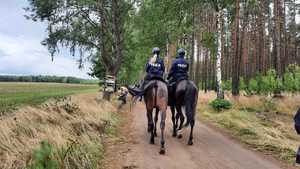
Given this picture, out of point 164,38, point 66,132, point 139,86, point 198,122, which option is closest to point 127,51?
point 164,38

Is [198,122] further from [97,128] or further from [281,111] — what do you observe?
[281,111]

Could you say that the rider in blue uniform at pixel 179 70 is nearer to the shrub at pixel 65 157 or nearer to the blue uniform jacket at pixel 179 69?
the blue uniform jacket at pixel 179 69

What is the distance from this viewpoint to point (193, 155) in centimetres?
1105

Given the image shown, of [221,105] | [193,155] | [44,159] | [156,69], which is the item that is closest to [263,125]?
[221,105]

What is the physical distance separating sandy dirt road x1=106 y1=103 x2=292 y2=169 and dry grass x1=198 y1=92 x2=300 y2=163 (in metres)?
0.77

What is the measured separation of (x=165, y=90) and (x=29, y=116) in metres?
3.75

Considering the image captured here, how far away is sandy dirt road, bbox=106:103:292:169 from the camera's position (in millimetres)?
9914

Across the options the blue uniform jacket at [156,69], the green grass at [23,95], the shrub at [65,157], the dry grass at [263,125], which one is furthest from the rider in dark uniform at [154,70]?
the green grass at [23,95]

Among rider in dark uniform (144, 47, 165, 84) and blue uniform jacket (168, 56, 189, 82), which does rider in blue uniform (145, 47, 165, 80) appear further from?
blue uniform jacket (168, 56, 189, 82)

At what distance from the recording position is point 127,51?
4503 cm

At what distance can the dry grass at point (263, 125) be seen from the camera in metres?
13.1

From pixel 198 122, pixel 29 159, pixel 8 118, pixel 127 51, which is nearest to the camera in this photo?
pixel 29 159

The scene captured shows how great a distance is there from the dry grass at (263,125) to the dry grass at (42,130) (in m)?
4.96

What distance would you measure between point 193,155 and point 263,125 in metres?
8.12
